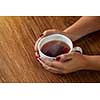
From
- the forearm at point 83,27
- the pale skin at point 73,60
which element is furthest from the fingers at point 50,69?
the forearm at point 83,27

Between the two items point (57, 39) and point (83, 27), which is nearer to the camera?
point (57, 39)

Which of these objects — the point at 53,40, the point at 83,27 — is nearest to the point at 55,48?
the point at 53,40

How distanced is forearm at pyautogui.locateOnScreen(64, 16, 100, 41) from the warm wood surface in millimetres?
15

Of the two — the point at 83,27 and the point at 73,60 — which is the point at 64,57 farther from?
the point at 83,27

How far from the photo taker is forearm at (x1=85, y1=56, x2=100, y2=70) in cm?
66

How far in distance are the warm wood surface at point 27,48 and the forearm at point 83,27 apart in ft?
0.05

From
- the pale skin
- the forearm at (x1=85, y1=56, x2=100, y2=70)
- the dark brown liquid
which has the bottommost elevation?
the forearm at (x1=85, y1=56, x2=100, y2=70)

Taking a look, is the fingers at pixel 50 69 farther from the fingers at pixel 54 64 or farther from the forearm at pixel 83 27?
the forearm at pixel 83 27

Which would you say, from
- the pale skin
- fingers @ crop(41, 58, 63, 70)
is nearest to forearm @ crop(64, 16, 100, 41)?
the pale skin

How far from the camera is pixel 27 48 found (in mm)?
692

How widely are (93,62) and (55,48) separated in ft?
0.35

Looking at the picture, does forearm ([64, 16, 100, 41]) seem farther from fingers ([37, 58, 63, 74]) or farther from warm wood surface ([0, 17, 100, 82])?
fingers ([37, 58, 63, 74])
